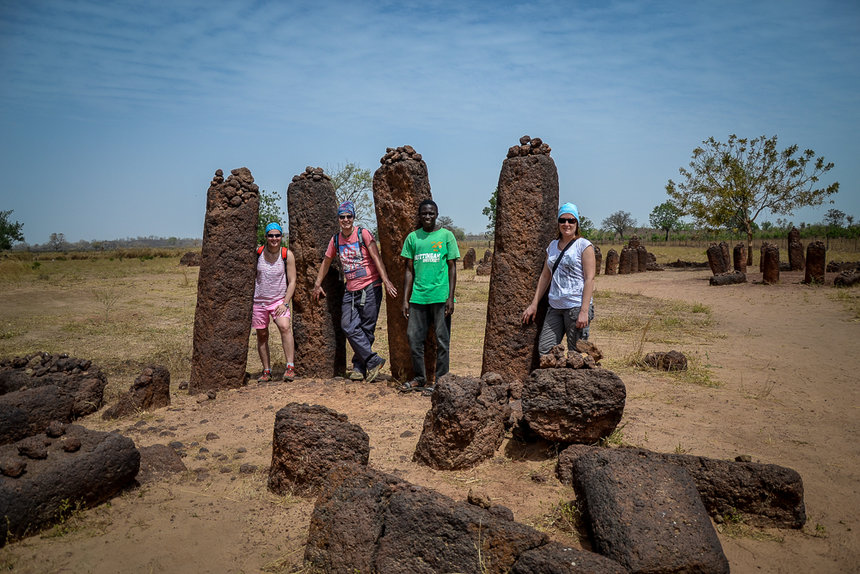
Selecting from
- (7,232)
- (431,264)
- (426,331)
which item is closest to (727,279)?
(426,331)

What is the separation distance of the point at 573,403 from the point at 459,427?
901 mm

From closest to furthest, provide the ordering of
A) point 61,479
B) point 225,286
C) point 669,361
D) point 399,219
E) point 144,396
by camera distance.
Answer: point 61,479
point 144,396
point 225,286
point 399,219
point 669,361

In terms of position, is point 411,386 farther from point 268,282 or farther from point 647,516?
point 647,516

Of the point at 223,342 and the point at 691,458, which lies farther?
the point at 223,342

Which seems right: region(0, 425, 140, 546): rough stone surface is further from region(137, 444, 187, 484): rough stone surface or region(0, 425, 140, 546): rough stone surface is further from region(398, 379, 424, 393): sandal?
region(398, 379, 424, 393): sandal

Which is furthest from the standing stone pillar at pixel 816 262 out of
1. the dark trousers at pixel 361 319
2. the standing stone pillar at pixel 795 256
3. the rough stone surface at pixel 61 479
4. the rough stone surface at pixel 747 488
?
the rough stone surface at pixel 61 479

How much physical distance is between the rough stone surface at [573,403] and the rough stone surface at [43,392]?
14.1 ft

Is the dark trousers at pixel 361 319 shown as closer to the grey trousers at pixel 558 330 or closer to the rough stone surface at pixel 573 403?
the grey trousers at pixel 558 330

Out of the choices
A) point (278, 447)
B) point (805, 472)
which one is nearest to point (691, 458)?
point (805, 472)

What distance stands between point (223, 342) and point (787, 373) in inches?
281

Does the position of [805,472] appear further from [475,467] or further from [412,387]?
[412,387]

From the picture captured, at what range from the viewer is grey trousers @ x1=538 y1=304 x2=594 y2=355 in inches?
218

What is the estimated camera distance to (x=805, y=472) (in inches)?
174

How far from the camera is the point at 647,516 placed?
10.4 feet
